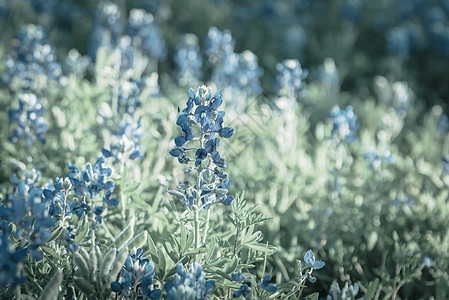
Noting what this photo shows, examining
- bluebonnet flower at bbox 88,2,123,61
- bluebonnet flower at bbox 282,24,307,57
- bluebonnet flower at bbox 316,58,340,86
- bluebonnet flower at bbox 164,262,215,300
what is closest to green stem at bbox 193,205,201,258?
bluebonnet flower at bbox 164,262,215,300

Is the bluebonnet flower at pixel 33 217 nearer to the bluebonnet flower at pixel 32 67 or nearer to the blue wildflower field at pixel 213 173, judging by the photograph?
the blue wildflower field at pixel 213 173

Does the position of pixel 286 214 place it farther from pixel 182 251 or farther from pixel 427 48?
pixel 427 48

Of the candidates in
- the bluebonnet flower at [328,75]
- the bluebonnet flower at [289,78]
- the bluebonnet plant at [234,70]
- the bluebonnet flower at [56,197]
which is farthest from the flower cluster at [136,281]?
the bluebonnet flower at [328,75]

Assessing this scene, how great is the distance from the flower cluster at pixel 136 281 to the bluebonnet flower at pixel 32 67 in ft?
7.10

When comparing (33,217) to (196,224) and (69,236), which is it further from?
(196,224)

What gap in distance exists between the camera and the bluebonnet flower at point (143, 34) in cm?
482

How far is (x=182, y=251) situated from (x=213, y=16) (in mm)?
5578

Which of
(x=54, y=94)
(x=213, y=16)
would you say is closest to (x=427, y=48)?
(x=213, y=16)

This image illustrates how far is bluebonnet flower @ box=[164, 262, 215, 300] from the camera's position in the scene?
5.95ft

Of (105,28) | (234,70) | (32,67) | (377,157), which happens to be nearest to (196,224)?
(377,157)

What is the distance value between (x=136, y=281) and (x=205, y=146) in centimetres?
61

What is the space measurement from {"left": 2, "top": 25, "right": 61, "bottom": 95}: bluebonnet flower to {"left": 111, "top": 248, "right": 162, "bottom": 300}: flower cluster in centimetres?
217

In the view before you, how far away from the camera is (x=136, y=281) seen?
1960mm

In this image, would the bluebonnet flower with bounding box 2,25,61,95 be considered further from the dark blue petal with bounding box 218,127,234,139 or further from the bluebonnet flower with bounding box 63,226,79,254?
the dark blue petal with bounding box 218,127,234,139
